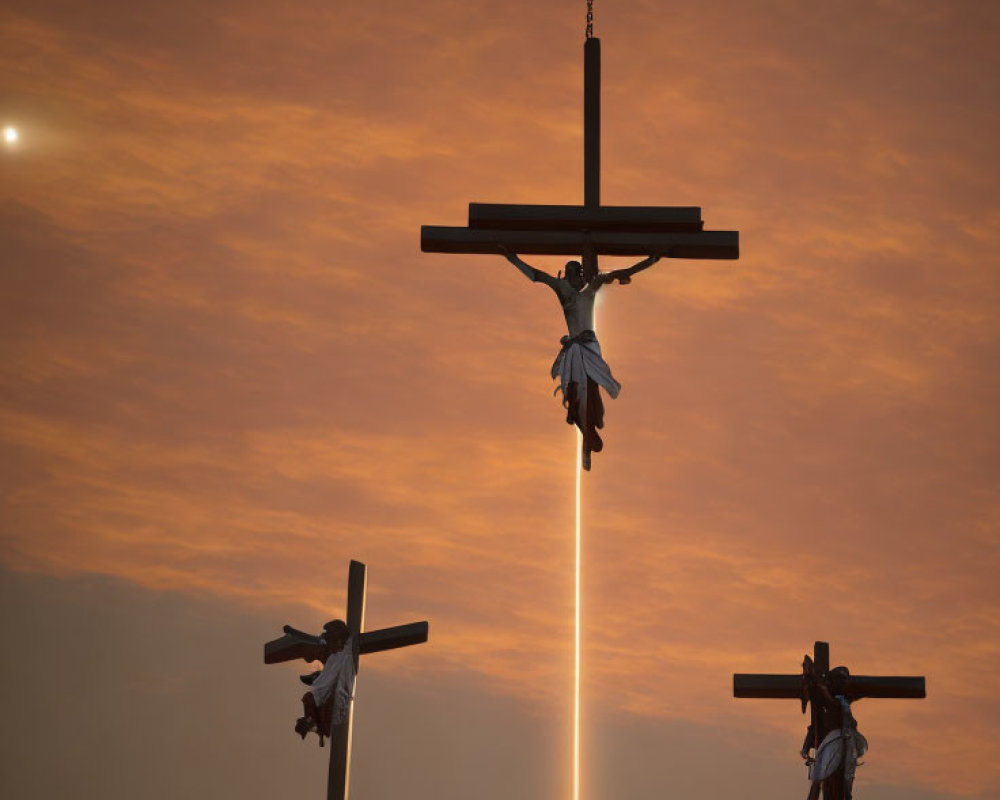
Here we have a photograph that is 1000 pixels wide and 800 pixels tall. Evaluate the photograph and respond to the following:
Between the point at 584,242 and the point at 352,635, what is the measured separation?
18.6ft

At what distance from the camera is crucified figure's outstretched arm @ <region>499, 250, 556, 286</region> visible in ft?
48.6

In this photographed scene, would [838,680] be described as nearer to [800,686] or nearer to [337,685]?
[800,686]

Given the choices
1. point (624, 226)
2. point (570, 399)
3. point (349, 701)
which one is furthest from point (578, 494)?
point (349, 701)

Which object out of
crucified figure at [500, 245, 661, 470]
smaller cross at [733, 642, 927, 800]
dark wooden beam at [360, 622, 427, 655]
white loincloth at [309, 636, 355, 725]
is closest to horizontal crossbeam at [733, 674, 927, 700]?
smaller cross at [733, 642, 927, 800]

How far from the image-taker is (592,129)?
1530cm

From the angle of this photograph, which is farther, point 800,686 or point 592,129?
point 800,686

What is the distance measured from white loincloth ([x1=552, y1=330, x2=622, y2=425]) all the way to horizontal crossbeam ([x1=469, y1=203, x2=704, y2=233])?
43.9 inches

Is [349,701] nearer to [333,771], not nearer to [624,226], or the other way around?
[333,771]

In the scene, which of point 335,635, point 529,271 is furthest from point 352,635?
point 529,271

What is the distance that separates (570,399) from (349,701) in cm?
548

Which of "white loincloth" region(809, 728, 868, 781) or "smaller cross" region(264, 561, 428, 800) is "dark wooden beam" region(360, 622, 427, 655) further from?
"white loincloth" region(809, 728, 868, 781)

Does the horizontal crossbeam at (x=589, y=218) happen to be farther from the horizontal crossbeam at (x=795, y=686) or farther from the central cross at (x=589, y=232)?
the horizontal crossbeam at (x=795, y=686)

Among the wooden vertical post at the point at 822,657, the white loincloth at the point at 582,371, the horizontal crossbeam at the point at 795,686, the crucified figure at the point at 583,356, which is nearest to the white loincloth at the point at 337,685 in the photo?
the horizontal crossbeam at the point at 795,686

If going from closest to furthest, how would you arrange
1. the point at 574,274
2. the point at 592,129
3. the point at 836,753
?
1. the point at 574,274
2. the point at 592,129
3. the point at 836,753
